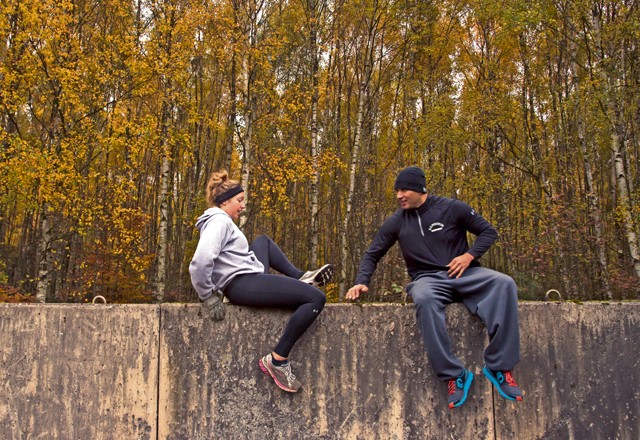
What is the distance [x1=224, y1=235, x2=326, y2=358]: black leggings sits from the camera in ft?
10.7

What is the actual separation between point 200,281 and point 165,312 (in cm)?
47

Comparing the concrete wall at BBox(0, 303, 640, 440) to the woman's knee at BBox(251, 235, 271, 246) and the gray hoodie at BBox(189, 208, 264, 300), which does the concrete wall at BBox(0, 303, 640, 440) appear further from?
the woman's knee at BBox(251, 235, 271, 246)

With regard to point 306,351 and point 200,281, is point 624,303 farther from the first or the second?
point 200,281

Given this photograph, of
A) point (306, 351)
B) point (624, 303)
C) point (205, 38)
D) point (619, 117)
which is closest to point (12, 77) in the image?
point (205, 38)

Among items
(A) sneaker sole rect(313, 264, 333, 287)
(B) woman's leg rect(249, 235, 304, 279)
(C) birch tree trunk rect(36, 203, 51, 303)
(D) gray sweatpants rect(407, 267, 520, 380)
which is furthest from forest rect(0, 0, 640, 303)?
(D) gray sweatpants rect(407, 267, 520, 380)

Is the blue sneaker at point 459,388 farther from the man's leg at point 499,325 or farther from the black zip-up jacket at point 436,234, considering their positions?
the black zip-up jacket at point 436,234

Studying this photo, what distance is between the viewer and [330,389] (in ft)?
11.0

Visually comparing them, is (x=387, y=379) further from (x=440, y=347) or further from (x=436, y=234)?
(x=436, y=234)

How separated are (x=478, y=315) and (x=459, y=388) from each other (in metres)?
0.49

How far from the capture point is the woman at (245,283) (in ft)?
10.7

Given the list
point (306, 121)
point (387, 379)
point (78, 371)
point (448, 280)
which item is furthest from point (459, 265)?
point (306, 121)

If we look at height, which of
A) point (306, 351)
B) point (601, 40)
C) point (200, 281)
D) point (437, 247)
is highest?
point (601, 40)

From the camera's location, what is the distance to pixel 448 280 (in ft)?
11.1

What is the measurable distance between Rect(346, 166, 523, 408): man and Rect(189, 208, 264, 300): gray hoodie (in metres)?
0.81
